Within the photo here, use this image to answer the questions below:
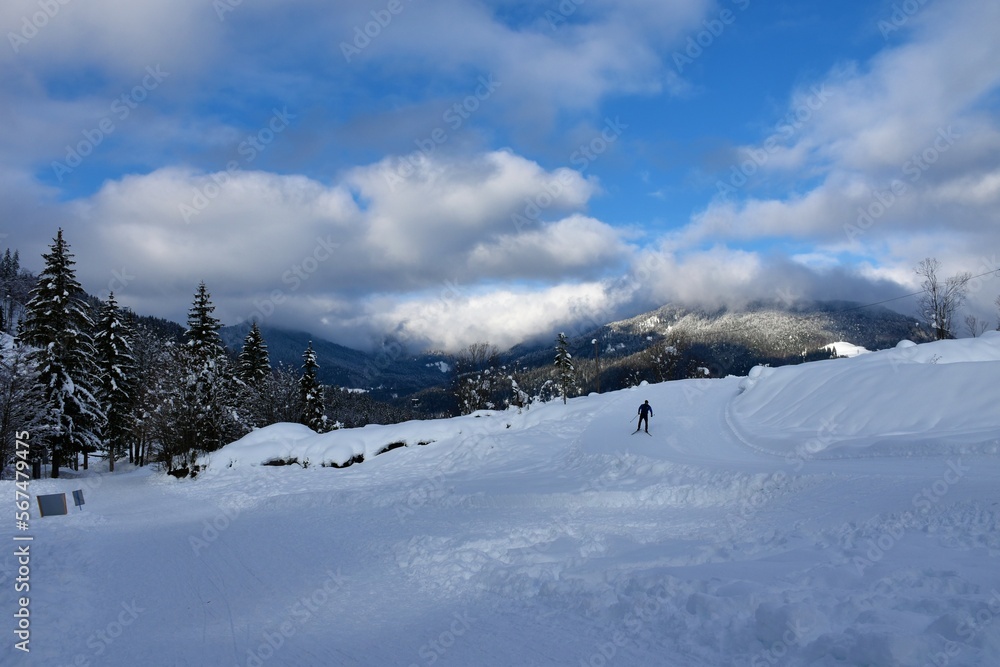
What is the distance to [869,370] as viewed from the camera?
80.6 ft

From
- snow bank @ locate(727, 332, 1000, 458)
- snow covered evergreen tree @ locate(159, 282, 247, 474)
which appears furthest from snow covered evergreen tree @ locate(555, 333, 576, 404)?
snow covered evergreen tree @ locate(159, 282, 247, 474)

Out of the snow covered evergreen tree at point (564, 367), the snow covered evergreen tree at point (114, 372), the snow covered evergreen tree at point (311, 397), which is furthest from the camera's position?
the snow covered evergreen tree at point (564, 367)

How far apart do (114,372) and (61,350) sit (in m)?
7.13

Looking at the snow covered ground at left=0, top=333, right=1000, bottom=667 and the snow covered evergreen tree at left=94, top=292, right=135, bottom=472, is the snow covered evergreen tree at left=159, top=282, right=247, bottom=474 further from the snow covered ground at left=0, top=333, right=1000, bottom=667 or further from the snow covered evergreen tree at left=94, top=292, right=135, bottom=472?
the snow covered ground at left=0, top=333, right=1000, bottom=667

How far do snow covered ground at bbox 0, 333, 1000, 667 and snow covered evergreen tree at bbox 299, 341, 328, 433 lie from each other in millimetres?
22456

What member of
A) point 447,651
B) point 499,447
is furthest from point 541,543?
point 499,447

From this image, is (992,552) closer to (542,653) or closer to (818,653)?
(818,653)

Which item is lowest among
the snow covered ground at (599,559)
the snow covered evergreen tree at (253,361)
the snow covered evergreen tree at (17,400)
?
the snow covered ground at (599,559)

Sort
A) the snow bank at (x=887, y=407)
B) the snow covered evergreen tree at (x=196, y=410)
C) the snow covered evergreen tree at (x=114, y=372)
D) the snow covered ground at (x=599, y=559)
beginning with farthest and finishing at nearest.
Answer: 1. the snow covered evergreen tree at (x=114, y=372)
2. the snow covered evergreen tree at (x=196, y=410)
3. the snow bank at (x=887, y=407)
4. the snow covered ground at (x=599, y=559)

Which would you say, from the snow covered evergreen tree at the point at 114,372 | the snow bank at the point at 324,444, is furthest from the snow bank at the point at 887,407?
the snow covered evergreen tree at the point at 114,372

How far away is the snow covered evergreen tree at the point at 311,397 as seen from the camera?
4559 cm

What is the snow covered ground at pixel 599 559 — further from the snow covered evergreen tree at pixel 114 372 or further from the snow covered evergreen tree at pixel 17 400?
the snow covered evergreen tree at pixel 114 372

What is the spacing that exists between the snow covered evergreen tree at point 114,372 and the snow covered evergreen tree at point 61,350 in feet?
14.5

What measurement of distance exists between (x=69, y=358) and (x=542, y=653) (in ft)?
124
